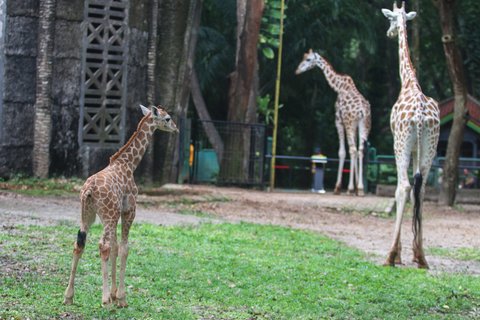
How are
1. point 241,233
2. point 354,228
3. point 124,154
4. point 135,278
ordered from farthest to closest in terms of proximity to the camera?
point 354,228
point 241,233
point 135,278
point 124,154

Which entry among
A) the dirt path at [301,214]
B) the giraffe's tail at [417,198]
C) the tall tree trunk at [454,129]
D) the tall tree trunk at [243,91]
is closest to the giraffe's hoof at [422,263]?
the dirt path at [301,214]

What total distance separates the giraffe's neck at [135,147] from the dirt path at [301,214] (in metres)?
4.56

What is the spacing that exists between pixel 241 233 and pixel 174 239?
5.25 ft

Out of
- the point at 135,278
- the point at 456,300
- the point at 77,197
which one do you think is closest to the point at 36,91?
the point at 77,197

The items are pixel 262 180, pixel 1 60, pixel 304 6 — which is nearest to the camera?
pixel 1 60

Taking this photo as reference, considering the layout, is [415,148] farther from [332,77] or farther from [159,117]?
[332,77]

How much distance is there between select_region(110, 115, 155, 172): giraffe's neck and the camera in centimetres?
838

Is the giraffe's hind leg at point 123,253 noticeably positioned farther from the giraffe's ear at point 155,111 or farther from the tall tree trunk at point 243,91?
the tall tree trunk at point 243,91

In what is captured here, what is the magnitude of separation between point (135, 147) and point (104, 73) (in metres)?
10.6

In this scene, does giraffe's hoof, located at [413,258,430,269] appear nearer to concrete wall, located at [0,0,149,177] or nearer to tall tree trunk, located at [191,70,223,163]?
concrete wall, located at [0,0,149,177]

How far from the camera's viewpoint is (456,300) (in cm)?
964

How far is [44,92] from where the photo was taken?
1830cm

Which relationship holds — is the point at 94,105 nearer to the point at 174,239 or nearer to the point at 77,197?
the point at 77,197

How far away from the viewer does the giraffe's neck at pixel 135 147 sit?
8375 mm
